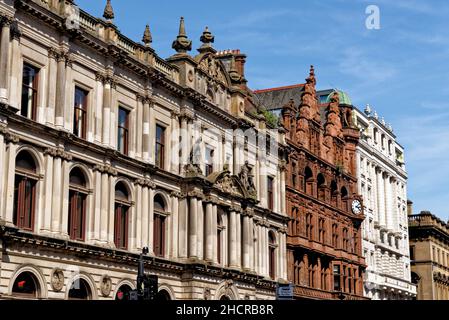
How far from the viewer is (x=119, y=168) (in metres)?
42.2

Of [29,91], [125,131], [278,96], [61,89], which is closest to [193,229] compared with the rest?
[125,131]

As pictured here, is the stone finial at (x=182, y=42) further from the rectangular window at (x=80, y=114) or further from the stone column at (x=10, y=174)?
the stone column at (x=10, y=174)

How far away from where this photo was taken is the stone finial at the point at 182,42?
50.2 meters

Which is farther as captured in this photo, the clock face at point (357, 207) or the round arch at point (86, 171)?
the clock face at point (357, 207)

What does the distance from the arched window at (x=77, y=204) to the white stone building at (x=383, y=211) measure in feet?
144

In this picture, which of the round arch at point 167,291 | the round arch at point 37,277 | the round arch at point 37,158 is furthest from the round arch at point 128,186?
the round arch at point 37,277

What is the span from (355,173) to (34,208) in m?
47.9

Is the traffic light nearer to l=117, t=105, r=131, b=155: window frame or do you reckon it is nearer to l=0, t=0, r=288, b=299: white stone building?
l=0, t=0, r=288, b=299: white stone building

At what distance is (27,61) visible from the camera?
1436 inches

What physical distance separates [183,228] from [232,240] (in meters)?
5.81

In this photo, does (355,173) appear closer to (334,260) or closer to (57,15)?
(334,260)

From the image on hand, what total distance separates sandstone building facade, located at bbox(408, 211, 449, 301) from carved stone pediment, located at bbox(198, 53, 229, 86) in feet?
183

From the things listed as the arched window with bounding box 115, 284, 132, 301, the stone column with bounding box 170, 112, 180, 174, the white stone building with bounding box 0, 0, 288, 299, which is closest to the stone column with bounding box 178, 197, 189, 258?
the white stone building with bounding box 0, 0, 288, 299
